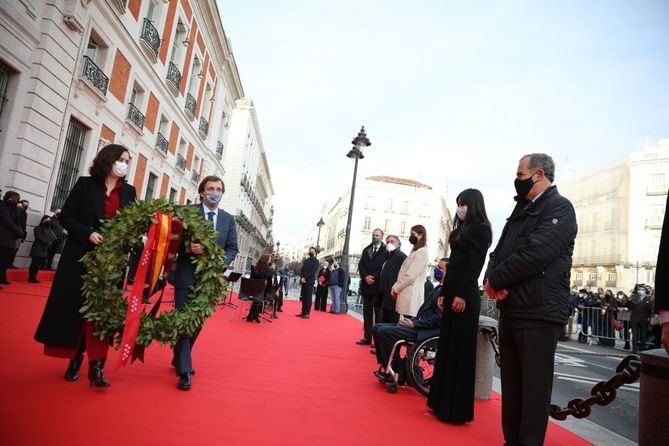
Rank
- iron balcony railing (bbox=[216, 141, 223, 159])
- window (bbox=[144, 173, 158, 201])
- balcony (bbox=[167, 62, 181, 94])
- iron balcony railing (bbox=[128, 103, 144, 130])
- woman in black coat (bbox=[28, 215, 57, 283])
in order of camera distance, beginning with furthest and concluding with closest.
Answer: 1. iron balcony railing (bbox=[216, 141, 223, 159])
2. window (bbox=[144, 173, 158, 201])
3. balcony (bbox=[167, 62, 181, 94])
4. iron balcony railing (bbox=[128, 103, 144, 130])
5. woman in black coat (bbox=[28, 215, 57, 283])

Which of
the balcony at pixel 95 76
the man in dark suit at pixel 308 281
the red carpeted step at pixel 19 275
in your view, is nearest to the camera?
the red carpeted step at pixel 19 275

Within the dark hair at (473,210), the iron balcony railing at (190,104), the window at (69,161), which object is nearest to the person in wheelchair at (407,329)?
the dark hair at (473,210)

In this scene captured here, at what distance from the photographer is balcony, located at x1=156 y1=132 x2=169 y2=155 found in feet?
60.4

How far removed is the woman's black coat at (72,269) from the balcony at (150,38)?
44.7ft

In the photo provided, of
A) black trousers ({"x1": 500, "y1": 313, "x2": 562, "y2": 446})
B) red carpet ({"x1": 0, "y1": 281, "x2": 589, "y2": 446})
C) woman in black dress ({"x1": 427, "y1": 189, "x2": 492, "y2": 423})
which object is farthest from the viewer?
woman in black dress ({"x1": 427, "y1": 189, "x2": 492, "y2": 423})

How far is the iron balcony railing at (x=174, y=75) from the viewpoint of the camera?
18.2 metres

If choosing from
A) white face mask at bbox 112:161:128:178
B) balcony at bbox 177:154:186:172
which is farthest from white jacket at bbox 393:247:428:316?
balcony at bbox 177:154:186:172

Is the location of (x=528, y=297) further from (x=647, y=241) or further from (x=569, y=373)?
(x=647, y=241)

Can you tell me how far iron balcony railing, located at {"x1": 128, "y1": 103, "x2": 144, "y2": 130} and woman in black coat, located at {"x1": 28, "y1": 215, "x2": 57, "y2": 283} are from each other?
20.7ft

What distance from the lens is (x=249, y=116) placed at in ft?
134

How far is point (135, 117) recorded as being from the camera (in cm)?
1584

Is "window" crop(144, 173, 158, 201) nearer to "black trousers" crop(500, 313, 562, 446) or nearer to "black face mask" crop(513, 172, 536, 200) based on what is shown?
"black face mask" crop(513, 172, 536, 200)

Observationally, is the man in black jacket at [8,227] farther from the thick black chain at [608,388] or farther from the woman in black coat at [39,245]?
the thick black chain at [608,388]

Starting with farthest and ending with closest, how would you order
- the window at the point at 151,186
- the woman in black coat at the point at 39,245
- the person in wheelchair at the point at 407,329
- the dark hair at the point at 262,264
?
the window at the point at 151,186
the dark hair at the point at 262,264
the woman in black coat at the point at 39,245
the person in wheelchair at the point at 407,329
